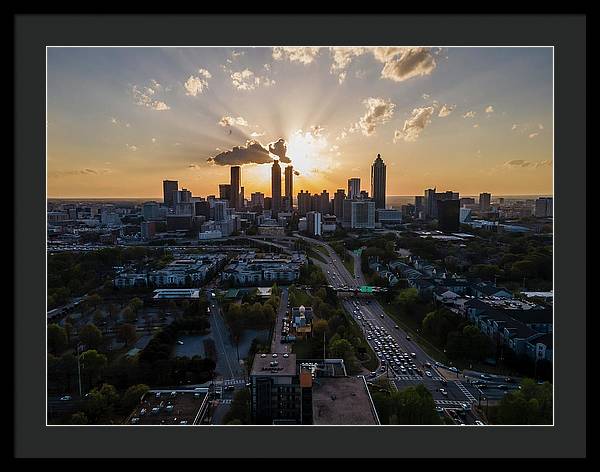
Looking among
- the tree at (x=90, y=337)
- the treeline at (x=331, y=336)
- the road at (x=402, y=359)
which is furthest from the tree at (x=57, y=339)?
the road at (x=402, y=359)

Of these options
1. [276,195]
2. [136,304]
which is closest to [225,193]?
[276,195]

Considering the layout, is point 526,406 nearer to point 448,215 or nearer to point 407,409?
point 407,409

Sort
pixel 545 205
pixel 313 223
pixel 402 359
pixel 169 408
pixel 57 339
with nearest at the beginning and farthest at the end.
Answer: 1. pixel 169 408
2. pixel 545 205
3. pixel 57 339
4. pixel 402 359
5. pixel 313 223

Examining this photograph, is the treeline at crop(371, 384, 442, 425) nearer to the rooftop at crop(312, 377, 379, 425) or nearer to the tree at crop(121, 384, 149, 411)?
the rooftop at crop(312, 377, 379, 425)
